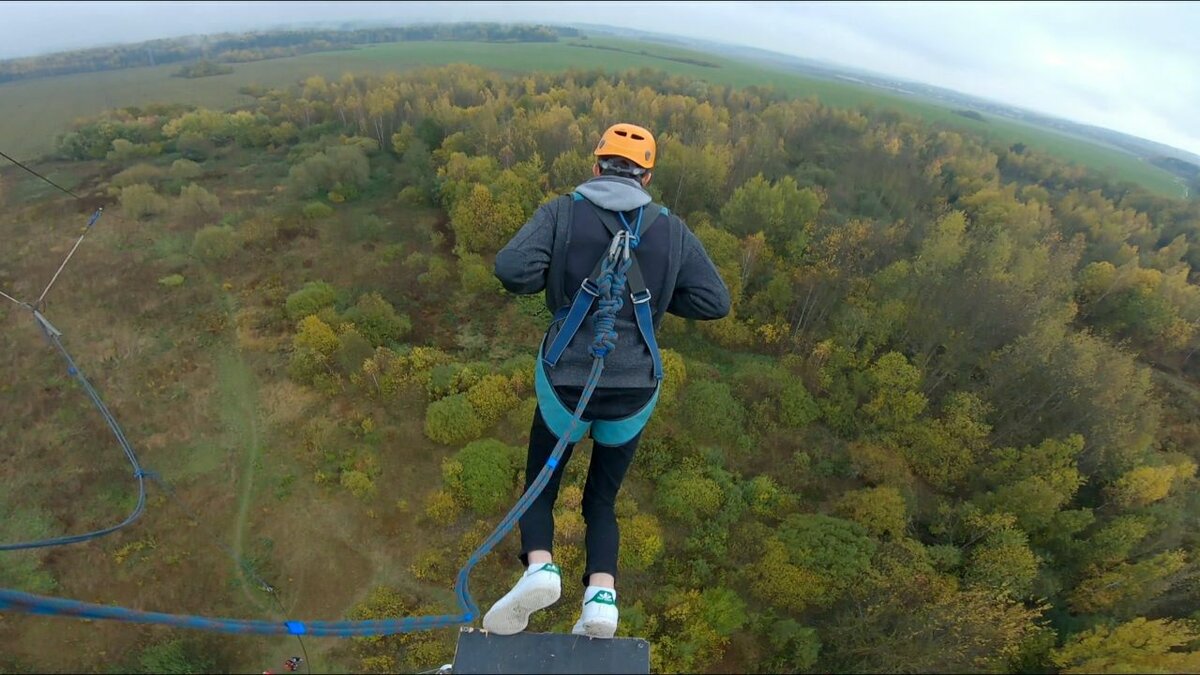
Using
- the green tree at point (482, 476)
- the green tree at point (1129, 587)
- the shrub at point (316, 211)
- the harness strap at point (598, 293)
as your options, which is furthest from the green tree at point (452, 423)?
the shrub at point (316, 211)

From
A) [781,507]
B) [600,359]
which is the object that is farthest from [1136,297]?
[600,359]

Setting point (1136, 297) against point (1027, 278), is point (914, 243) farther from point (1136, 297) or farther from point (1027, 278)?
point (1136, 297)

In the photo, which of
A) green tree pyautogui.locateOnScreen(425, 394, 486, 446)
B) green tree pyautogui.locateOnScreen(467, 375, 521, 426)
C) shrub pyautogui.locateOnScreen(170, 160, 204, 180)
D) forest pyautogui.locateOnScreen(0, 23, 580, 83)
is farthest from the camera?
shrub pyautogui.locateOnScreen(170, 160, 204, 180)

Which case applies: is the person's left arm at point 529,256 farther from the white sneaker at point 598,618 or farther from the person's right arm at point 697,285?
the white sneaker at point 598,618

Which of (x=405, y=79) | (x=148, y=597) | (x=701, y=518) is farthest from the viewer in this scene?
(x=405, y=79)

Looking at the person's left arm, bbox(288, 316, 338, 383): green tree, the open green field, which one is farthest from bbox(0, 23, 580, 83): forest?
the person's left arm

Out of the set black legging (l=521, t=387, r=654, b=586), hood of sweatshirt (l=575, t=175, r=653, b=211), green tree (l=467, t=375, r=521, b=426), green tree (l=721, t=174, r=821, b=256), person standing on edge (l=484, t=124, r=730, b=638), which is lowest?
green tree (l=467, t=375, r=521, b=426)

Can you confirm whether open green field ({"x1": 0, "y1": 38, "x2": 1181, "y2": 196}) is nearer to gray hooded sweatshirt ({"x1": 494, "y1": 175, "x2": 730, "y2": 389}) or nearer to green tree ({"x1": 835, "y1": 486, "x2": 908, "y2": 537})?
gray hooded sweatshirt ({"x1": 494, "y1": 175, "x2": 730, "y2": 389})
